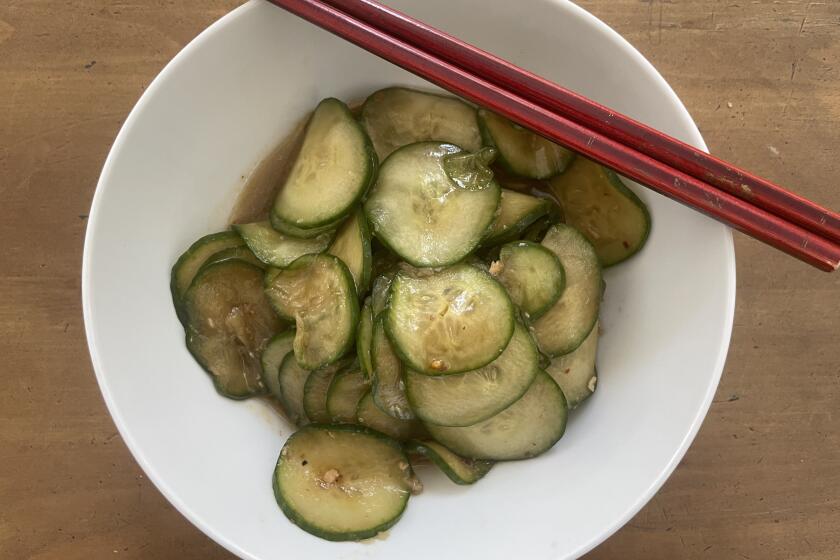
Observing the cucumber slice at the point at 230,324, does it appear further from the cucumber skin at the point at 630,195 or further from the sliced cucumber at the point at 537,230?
the cucumber skin at the point at 630,195

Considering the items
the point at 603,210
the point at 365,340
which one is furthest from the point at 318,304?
the point at 603,210

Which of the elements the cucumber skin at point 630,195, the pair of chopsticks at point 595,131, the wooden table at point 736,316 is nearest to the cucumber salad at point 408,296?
the cucumber skin at point 630,195

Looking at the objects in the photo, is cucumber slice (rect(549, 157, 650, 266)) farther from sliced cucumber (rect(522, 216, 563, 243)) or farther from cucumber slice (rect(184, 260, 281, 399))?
cucumber slice (rect(184, 260, 281, 399))

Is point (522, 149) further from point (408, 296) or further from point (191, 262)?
point (191, 262)

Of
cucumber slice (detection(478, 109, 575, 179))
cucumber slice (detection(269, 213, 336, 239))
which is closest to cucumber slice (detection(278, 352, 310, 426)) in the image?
cucumber slice (detection(269, 213, 336, 239))

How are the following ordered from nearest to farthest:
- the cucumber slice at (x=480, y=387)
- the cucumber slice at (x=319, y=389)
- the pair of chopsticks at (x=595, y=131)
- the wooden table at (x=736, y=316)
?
the pair of chopsticks at (x=595, y=131)
the cucumber slice at (x=480, y=387)
the cucumber slice at (x=319, y=389)
the wooden table at (x=736, y=316)

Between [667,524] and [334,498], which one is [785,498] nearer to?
[667,524]

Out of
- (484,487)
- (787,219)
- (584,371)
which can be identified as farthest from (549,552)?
(787,219)
